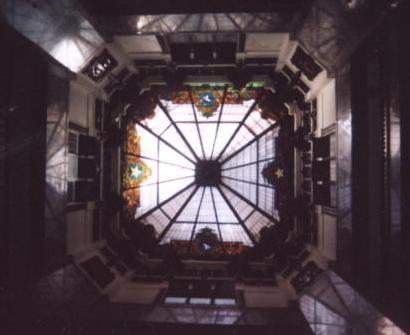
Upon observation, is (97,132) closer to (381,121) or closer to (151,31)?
(151,31)

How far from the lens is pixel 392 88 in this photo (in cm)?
536

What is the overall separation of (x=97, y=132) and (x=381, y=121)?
287 inches

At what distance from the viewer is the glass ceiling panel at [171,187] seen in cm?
1238

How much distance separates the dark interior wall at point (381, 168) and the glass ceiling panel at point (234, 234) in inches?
199

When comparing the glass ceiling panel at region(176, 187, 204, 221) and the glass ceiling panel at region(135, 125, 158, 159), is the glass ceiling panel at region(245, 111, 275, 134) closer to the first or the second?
the glass ceiling panel at region(176, 187, 204, 221)

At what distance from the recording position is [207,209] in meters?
12.3

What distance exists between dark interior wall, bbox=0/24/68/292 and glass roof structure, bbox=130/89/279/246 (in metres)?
4.53

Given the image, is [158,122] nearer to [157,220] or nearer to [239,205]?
[157,220]

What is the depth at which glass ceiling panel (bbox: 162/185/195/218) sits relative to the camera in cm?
1237

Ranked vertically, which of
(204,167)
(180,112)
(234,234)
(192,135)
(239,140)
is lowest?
(234,234)

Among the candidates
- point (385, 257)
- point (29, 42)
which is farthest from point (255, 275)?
point (29, 42)

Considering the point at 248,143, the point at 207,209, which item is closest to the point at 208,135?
the point at 248,143

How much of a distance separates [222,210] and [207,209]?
0.55 meters

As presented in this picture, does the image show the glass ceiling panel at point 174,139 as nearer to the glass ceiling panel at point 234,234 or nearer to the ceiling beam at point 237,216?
the ceiling beam at point 237,216
